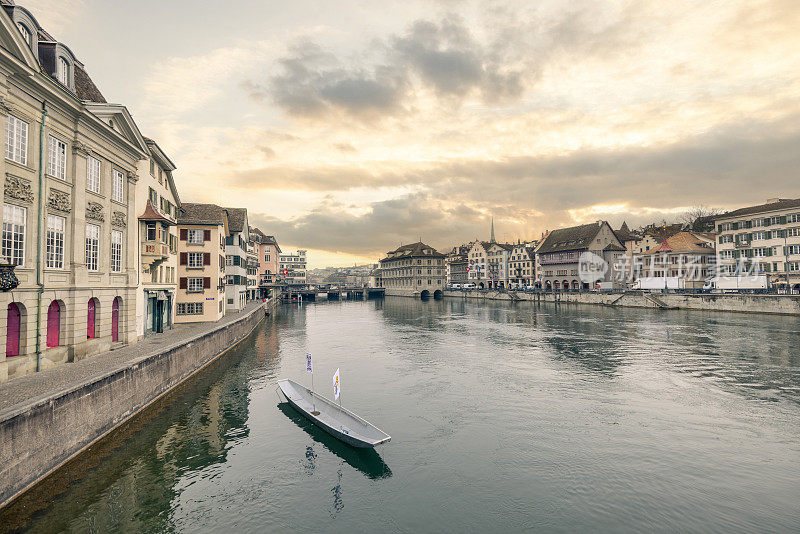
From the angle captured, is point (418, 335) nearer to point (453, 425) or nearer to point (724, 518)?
point (453, 425)

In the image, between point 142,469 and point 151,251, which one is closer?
point 142,469

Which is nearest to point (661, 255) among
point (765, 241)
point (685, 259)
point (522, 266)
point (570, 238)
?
Result: point (685, 259)

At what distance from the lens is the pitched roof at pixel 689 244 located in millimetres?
101000

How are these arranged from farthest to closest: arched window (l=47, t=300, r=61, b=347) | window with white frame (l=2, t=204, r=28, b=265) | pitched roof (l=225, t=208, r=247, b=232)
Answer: pitched roof (l=225, t=208, r=247, b=232)
arched window (l=47, t=300, r=61, b=347)
window with white frame (l=2, t=204, r=28, b=265)

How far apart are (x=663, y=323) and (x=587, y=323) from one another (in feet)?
36.9

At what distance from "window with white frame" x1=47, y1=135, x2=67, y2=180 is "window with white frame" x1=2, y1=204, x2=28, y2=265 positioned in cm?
335

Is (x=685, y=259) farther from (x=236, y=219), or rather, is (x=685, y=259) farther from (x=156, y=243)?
(x=156, y=243)

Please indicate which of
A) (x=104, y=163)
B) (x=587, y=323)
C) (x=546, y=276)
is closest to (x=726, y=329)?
(x=587, y=323)

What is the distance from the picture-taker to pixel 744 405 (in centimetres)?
2650

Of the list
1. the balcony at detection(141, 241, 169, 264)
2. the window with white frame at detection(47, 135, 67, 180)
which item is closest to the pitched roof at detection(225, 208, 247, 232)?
the balcony at detection(141, 241, 169, 264)

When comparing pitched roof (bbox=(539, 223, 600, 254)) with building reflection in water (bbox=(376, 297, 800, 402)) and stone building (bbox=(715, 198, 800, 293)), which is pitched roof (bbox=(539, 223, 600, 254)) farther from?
building reflection in water (bbox=(376, 297, 800, 402))

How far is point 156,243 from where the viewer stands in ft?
116

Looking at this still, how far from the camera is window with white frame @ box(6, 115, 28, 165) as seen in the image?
20.8 metres

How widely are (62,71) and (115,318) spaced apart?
17.0 meters
